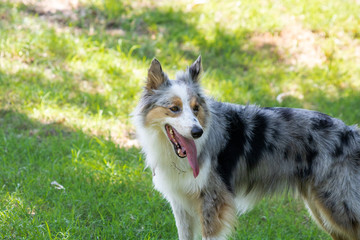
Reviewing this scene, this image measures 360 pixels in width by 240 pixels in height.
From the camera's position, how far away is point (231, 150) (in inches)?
165

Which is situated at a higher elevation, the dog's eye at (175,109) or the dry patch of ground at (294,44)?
the dog's eye at (175,109)

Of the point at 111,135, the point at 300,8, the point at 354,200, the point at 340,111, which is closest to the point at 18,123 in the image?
the point at 111,135

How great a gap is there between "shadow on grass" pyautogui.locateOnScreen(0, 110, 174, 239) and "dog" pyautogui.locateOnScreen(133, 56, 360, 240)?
793 millimetres

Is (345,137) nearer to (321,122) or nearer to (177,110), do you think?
(321,122)

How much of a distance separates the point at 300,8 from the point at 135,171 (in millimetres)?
5851

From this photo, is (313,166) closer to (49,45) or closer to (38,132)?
(38,132)

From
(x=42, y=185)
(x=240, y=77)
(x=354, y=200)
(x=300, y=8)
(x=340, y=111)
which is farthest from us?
(x=300, y=8)

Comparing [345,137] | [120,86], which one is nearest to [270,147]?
[345,137]

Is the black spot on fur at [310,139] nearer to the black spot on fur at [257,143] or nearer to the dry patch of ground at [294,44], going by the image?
the black spot on fur at [257,143]

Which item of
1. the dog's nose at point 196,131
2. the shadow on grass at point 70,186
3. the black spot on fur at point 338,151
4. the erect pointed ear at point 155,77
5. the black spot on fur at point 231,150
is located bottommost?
the shadow on grass at point 70,186

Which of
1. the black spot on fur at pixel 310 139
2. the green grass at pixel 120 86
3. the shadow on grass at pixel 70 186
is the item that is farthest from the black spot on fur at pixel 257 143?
the shadow on grass at pixel 70 186

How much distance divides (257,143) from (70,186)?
2.43 m

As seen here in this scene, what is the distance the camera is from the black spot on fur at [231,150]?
4156 millimetres

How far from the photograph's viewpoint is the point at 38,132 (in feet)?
20.1
